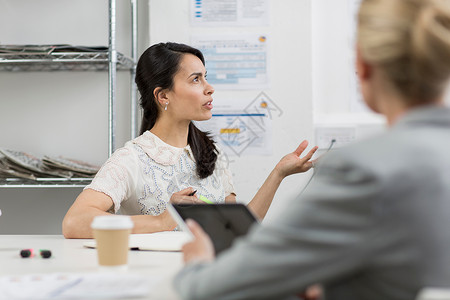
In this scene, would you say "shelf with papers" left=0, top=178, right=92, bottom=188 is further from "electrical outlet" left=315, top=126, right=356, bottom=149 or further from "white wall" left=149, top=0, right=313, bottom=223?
"electrical outlet" left=315, top=126, right=356, bottom=149

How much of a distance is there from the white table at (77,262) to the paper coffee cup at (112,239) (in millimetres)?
29

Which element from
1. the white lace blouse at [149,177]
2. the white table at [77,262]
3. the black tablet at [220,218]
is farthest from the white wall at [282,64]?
the black tablet at [220,218]

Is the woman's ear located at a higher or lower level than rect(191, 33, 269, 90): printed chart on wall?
lower

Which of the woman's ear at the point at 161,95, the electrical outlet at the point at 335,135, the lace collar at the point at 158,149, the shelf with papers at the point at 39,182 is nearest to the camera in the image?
the lace collar at the point at 158,149

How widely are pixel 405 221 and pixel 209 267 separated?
0.25 m

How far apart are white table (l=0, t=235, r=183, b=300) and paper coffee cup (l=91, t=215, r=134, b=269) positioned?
0.03 m

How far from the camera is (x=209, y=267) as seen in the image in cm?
74

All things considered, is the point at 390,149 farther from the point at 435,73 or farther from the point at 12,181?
the point at 12,181

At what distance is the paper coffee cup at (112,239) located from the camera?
111cm

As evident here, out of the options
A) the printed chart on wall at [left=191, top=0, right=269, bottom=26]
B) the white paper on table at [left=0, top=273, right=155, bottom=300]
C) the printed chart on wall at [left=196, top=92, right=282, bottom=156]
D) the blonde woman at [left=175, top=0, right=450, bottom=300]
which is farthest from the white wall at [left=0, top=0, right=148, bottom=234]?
the blonde woman at [left=175, top=0, right=450, bottom=300]

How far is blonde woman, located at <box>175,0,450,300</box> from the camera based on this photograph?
25.1 inches

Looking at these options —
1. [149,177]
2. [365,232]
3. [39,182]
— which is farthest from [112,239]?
[39,182]

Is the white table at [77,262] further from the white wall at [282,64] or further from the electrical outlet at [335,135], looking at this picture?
the electrical outlet at [335,135]

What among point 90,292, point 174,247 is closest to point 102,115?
point 174,247
